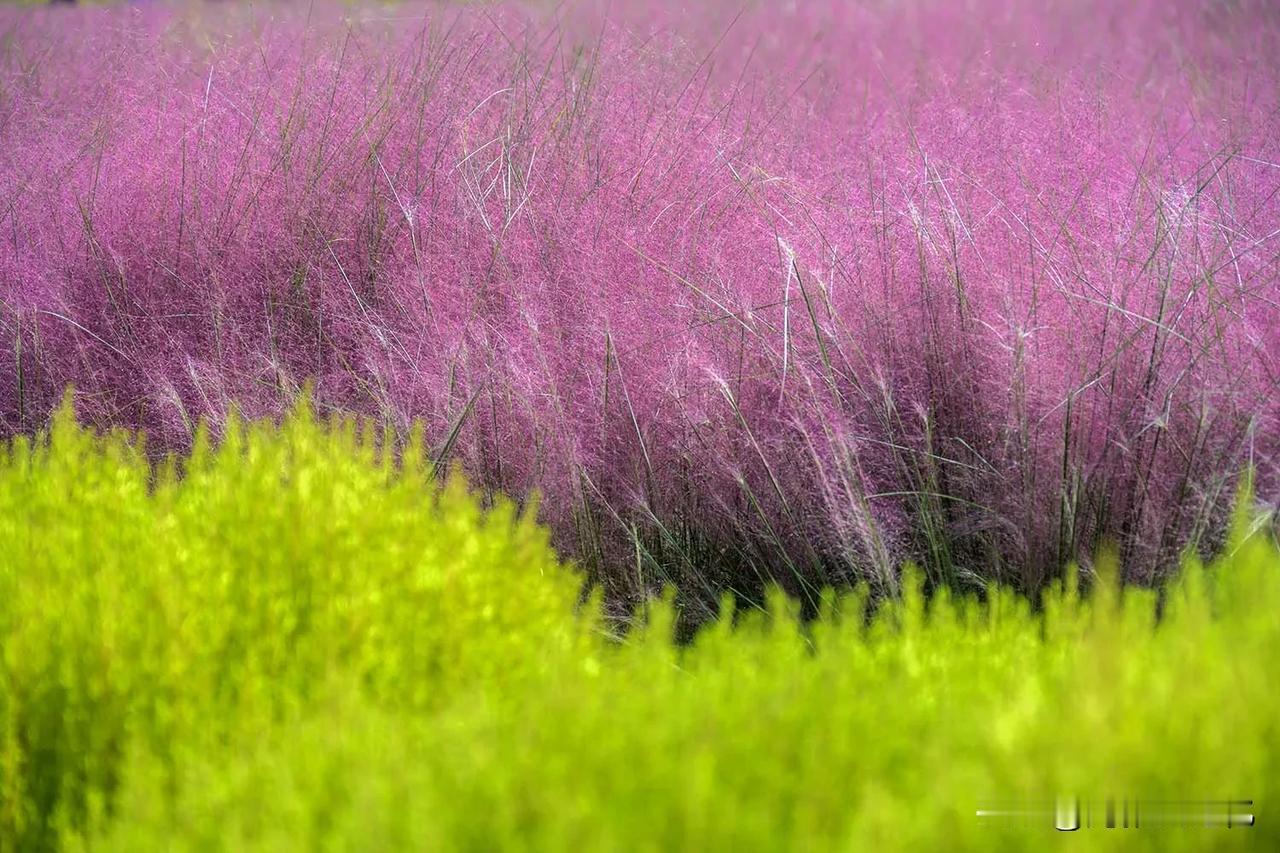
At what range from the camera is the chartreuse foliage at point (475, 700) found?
118cm

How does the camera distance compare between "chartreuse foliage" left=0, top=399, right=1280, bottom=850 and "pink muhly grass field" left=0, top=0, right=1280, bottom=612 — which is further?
"pink muhly grass field" left=0, top=0, right=1280, bottom=612

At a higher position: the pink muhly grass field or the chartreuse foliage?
the pink muhly grass field

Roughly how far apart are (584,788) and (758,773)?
0.17m

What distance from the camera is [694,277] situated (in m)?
2.98

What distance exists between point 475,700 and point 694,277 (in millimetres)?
1651

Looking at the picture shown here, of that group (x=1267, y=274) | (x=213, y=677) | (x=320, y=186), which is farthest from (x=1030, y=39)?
(x=213, y=677)

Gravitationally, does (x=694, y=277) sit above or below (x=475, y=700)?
above

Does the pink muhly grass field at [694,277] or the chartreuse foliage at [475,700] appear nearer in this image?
the chartreuse foliage at [475,700]

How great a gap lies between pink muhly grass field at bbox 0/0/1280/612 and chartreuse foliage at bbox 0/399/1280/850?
1.54 ft

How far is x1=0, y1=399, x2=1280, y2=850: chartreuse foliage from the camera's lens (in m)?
1.18

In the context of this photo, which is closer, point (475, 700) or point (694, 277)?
point (475, 700)

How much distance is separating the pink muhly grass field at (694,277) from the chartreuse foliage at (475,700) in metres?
0.47

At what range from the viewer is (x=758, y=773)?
4.09 feet

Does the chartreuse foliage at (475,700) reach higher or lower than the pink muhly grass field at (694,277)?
lower
